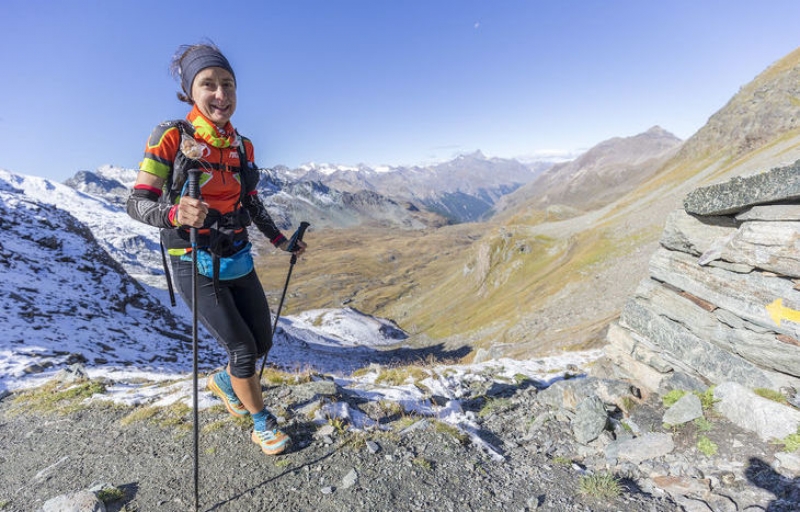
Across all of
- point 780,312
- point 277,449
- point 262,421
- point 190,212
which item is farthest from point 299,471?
point 780,312

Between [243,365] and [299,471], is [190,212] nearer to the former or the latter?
[243,365]

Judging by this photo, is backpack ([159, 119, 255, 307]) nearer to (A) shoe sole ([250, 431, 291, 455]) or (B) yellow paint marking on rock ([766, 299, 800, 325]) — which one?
(A) shoe sole ([250, 431, 291, 455])

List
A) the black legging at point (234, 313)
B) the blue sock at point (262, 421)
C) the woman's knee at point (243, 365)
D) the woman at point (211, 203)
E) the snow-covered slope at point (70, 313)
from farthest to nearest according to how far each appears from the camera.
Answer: the snow-covered slope at point (70, 313)
the blue sock at point (262, 421)
the woman's knee at point (243, 365)
the black legging at point (234, 313)
the woman at point (211, 203)

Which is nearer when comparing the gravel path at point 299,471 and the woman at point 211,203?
the woman at point 211,203

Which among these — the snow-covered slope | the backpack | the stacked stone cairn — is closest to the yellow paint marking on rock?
the stacked stone cairn

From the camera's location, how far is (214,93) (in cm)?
511

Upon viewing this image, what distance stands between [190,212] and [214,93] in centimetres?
179

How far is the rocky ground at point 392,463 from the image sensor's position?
527cm

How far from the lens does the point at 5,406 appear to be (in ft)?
32.7

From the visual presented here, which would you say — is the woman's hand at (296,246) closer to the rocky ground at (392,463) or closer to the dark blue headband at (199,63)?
the dark blue headband at (199,63)

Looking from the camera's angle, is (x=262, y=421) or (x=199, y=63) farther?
(x=262, y=421)

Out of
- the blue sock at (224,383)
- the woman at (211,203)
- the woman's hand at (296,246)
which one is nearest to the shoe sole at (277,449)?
the woman at (211,203)

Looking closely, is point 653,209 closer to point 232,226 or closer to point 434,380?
point 434,380

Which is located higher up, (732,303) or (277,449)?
(732,303)
